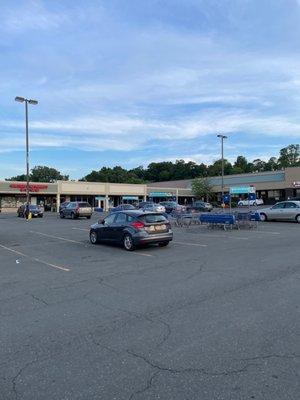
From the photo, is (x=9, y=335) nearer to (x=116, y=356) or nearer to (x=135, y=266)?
(x=116, y=356)

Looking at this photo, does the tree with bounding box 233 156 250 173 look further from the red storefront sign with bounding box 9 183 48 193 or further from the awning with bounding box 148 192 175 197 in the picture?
the red storefront sign with bounding box 9 183 48 193

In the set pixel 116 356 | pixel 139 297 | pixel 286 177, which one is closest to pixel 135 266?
pixel 139 297

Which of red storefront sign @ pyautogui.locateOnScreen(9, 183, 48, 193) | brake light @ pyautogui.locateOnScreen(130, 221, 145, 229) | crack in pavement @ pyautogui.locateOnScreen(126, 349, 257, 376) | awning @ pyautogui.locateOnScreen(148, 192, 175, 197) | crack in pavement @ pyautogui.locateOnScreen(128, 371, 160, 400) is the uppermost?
red storefront sign @ pyautogui.locateOnScreen(9, 183, 48, 193)

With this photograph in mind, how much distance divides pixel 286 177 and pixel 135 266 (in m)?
70.1

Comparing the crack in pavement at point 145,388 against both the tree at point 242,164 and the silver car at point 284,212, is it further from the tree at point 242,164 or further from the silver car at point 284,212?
the tree at point 242,164

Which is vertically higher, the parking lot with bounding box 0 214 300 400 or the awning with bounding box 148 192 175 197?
the awning with bounding box 148 192 175 197

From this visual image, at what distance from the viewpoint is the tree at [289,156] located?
481 feet

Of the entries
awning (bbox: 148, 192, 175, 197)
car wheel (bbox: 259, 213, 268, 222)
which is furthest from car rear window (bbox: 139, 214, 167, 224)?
awning (bbox: 148, 192, 175, 197)

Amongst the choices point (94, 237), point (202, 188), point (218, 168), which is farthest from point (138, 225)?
point (218, 168)

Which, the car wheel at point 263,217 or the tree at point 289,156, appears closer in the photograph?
the car wheel at point 263,217

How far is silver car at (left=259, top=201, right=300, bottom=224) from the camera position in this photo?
29547 millimetres

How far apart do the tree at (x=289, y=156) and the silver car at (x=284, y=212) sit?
12014 centimetres

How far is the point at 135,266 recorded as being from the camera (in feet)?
39.0

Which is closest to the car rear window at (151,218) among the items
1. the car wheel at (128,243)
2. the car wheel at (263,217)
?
the car wheel at (128,243)
